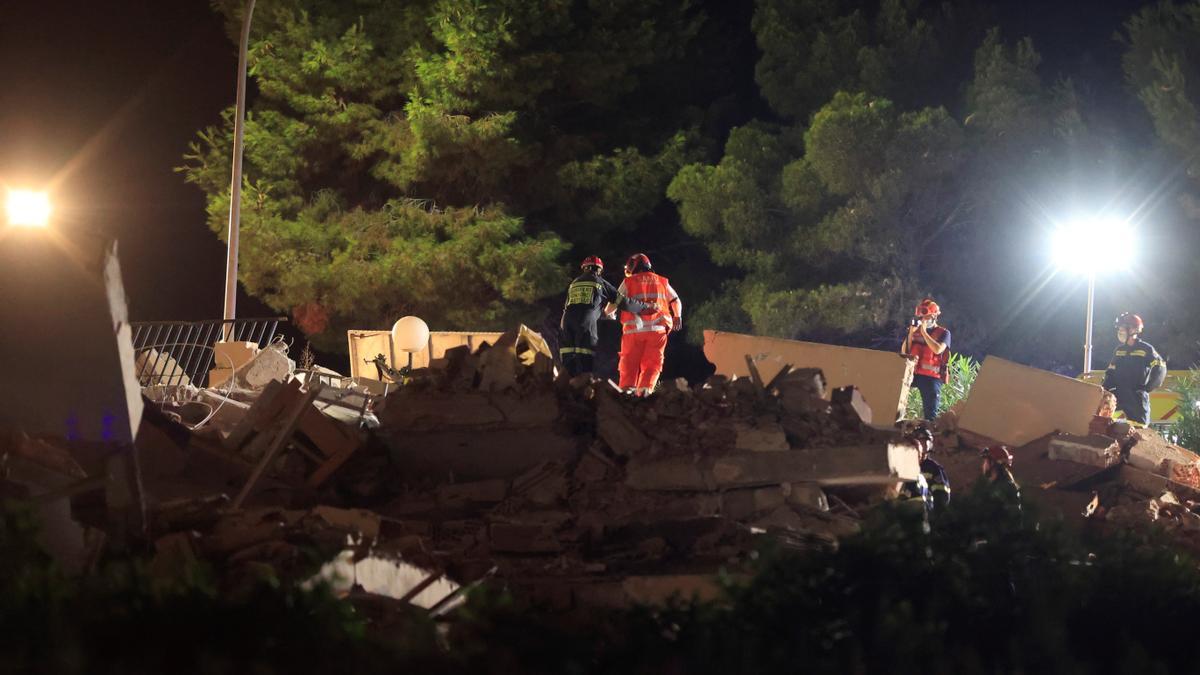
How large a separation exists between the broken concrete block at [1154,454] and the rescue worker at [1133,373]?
1.82 meters

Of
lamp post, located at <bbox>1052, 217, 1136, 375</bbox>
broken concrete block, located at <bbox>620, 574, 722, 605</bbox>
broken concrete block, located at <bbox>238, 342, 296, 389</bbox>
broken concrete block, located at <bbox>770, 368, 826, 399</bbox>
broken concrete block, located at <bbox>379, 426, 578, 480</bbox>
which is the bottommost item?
broken concrete block, located at <bbox>620, 574, 722, 605</bbox>

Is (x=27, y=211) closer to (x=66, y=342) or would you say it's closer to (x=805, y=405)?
(x=66, y=342)

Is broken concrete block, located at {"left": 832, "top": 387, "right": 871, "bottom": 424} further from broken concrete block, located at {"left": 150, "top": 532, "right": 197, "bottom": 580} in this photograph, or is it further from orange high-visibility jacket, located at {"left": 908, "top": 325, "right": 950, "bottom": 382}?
broken concrete block, located at {"left": 150, "top": 532, "right": 197, "bottom": 580}

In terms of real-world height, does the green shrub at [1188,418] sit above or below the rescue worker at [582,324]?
below

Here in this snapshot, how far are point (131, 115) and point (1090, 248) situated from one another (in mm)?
22289

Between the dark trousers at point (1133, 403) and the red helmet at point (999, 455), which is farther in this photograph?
the dark trousers at point (1133, 403)

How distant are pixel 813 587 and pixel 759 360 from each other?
22.9ft

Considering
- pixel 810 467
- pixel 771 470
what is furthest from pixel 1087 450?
pixel 771 470

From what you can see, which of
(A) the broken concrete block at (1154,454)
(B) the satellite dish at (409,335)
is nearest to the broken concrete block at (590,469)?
(A) the broken concrete block at (1154,454)

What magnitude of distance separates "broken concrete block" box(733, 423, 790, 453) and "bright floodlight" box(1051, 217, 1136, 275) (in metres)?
11.7

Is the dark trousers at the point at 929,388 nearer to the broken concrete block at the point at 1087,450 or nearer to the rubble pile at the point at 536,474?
the broken concrete block at the point at 1087,450

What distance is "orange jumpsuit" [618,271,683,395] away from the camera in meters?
13.0

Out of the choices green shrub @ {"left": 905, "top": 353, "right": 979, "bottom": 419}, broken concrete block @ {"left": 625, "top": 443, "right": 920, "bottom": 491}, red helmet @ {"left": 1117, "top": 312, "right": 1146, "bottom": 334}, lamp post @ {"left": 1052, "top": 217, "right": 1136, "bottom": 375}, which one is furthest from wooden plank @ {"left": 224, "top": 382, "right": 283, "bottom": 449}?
lamp post @ {"left": 1052, "top": 217, "right": 1136, "bottom": 375}

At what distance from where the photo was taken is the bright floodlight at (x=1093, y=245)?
19375 millimetres
